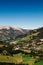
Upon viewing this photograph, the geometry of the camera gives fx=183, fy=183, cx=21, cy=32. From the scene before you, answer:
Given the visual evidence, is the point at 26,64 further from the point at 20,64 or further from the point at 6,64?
the point at 6,64

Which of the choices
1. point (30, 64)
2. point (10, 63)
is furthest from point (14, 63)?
point (30, 64)

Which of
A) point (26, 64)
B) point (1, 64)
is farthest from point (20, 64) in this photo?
point (1, 64)

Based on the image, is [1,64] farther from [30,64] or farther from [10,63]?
[30,64]

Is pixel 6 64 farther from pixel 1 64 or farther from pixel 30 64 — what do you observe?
pixel 30 64

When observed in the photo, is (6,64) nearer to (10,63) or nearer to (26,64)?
(10,63)

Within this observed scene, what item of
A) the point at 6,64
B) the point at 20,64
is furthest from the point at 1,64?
the point at 20,64

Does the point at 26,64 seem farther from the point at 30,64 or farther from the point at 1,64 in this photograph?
the point at 1,64

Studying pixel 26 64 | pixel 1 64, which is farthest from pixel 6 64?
pixel 26 64
